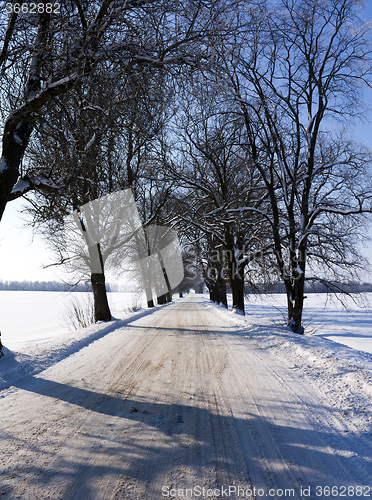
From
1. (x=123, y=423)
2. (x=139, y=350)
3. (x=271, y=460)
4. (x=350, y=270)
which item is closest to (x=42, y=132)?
(x=139, y=350)

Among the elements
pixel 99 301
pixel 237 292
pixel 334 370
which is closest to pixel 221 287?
pixel 237 292

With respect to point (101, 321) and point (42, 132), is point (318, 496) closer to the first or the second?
point (42, 132)

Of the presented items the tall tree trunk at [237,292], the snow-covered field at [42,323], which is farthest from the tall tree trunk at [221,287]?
the snow-covered field at [42,323]

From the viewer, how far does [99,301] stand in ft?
38.7

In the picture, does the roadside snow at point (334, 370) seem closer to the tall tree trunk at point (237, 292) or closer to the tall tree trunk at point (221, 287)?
the tall tree trunk at point (237, 292)

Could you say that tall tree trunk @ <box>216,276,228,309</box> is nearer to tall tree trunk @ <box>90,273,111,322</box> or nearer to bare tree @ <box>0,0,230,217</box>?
tall tree trunk @ <box>90,273,111,322</box>

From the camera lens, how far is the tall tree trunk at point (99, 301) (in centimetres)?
1177

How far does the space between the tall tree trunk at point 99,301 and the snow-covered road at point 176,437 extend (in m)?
6.92

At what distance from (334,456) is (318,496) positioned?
538 millimetres

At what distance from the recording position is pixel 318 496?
207 cm

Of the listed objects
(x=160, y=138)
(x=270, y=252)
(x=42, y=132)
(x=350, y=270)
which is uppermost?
(x=160, y=138)

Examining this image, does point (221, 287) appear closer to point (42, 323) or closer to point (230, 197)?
point (230, 197)

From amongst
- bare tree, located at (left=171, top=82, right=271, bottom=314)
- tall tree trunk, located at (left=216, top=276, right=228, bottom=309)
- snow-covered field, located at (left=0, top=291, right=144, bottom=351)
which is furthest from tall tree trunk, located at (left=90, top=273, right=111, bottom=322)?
tall tree trunk, located at (left=216, top=276, right=228, bottom=309)

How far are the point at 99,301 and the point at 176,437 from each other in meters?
9.65
